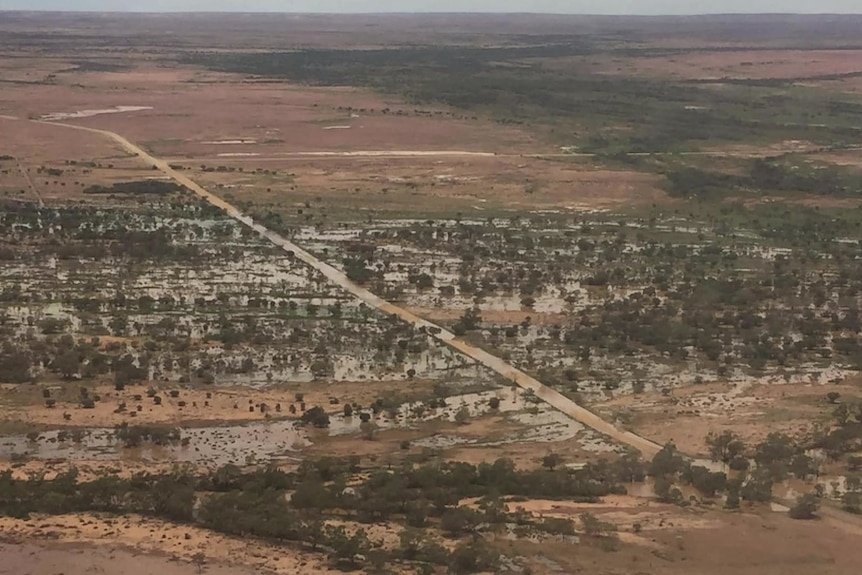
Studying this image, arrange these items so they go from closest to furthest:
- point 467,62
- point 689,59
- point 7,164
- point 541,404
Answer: point 541,404 < point 7,164 < point 467,62 < point 689,59

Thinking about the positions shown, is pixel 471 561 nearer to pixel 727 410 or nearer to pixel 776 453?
pixel 776 453

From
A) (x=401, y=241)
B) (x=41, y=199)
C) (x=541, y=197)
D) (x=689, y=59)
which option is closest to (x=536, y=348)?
(x=401, y=241)

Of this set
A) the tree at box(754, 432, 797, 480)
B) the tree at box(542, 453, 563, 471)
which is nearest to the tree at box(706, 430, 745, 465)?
the tree at box(754, 432, 797, 480)

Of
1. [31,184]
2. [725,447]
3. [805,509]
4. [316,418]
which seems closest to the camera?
[805,509]

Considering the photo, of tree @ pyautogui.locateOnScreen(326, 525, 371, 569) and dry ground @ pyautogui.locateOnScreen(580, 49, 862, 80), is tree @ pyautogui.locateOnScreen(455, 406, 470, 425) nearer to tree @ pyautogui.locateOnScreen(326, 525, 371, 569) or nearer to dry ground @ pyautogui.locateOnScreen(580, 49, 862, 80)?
tree @ pyautogui.locateOnScreen(326, 525, 371, 569)

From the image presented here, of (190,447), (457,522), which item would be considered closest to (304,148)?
(190,447)

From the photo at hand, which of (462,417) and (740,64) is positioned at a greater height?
(740,64)

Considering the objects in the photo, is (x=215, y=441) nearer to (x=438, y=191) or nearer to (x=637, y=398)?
(x=637, y=398)
